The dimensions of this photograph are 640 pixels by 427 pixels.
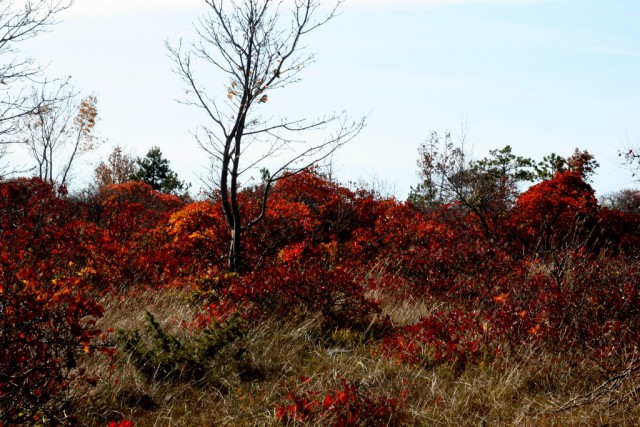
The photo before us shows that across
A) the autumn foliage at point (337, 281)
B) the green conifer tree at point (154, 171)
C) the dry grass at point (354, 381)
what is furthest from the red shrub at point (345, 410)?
the green conifer tree at point (154, 171)

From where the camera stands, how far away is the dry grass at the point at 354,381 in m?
4.46

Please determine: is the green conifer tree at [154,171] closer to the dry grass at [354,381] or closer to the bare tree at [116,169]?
the bare tree at [116,169]

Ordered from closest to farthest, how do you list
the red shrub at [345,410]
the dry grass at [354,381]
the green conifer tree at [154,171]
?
the red shrub at [345,410] → the dry grass at [354,381] → the green conifer tree at [154,171]

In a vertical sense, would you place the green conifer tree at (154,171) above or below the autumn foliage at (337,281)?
above

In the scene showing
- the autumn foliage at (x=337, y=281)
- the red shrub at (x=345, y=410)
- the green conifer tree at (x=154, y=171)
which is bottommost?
the red shrub at (x=345, y=410)

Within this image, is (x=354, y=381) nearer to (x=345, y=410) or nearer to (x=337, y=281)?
(x=345, y=410)

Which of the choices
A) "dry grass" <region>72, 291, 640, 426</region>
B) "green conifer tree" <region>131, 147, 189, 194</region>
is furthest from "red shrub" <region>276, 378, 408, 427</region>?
"green conifer tree" <region>131, 147, 189, 194</region>

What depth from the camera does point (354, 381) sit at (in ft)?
16.0

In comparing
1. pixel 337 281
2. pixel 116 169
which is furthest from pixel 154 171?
pixel 337 281

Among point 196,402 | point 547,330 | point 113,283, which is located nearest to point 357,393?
point 196,402

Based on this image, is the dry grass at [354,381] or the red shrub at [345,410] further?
the dry grass at [354,381]

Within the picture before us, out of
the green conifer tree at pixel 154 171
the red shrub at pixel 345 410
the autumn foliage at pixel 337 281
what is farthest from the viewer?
the green conifer tree at pixel 154 171

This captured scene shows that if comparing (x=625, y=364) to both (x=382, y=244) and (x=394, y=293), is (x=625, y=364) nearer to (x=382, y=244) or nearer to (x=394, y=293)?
(x=394, y=293)

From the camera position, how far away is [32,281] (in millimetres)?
3662
